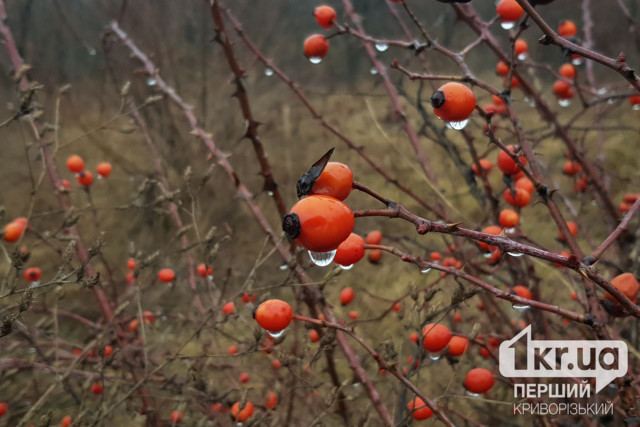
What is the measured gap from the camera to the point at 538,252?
68 cm

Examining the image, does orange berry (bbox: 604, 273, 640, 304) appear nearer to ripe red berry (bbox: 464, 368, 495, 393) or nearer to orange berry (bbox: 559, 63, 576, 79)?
ripe red berry (bbox: 464, 368, 495, 393)

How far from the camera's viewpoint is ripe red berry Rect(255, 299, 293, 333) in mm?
1074

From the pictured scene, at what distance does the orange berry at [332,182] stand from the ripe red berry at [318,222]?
4cm

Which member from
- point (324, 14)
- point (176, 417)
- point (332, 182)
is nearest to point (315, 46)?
point (324, 14)

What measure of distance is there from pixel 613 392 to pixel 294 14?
4.63m

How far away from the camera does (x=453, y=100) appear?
944 mm

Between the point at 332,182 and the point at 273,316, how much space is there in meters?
0.43

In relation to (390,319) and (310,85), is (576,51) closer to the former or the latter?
(390,319)

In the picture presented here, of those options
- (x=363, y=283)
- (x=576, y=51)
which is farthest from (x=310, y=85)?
(x=576, y=51)

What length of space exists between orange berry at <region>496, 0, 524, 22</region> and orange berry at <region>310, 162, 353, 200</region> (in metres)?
0.97

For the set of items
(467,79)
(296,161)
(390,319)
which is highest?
(296,161)

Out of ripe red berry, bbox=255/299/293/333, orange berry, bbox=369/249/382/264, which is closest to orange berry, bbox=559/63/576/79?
orange berry, bbox=369/249/382/264

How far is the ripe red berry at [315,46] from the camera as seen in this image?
1.70 metres

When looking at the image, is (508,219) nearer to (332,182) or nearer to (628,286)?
(628,286)
